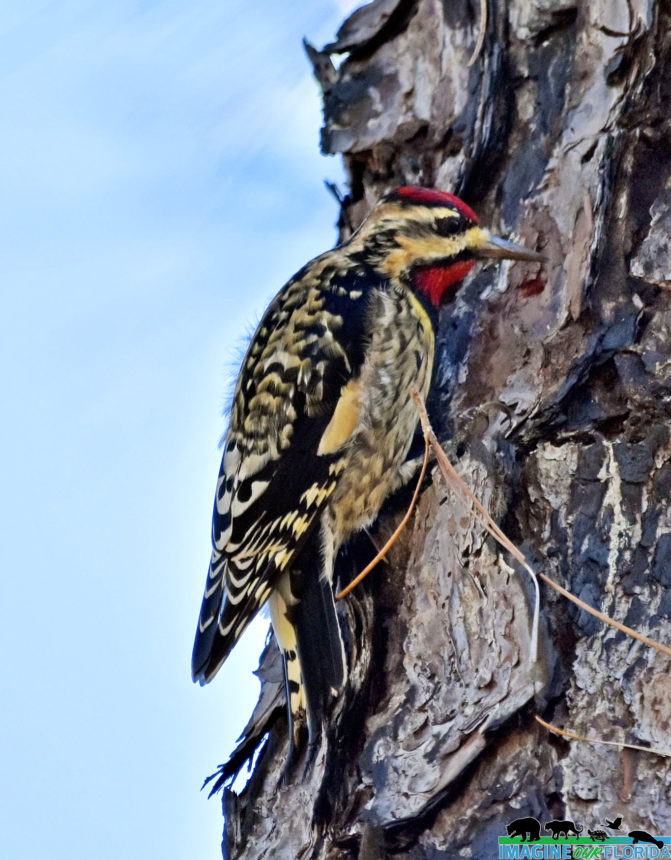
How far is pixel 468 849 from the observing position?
1.69 meters

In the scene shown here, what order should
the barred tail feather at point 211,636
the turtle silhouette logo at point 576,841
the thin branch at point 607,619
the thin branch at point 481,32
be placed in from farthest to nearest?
the thin branch at point 481,32 → the barred tail feather at point 211,636 → the thin branch at point 607,619 → the turtle silhouette logo at point 576,841

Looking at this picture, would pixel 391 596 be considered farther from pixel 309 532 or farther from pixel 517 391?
pixel 517 391

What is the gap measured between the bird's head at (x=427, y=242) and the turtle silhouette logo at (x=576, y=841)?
113 cm

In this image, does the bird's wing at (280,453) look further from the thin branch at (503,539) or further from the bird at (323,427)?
the thin branch at (503,539)

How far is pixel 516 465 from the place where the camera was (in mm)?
2059

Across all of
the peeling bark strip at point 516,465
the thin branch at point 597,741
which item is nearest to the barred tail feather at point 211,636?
the peeling bark strip at point 516,465

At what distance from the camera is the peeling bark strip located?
1755 millimetres

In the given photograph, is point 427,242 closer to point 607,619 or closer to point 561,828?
point 607,619

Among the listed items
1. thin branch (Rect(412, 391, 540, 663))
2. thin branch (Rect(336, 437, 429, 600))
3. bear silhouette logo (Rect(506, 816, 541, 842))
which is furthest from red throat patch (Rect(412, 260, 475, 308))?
bear silhouette logo (Rect(506, 816, 541, 842))

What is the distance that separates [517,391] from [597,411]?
0.17 metres

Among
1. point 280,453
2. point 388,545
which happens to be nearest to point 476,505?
point 388,545

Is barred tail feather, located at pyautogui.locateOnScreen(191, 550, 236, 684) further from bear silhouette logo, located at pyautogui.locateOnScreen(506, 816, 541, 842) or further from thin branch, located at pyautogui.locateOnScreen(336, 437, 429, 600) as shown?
bear silhouette logo, located at pyautogui.locateOnScreen(506, 816, 541, 842)

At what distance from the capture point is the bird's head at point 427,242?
2291 millimetres

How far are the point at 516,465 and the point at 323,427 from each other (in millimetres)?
435
